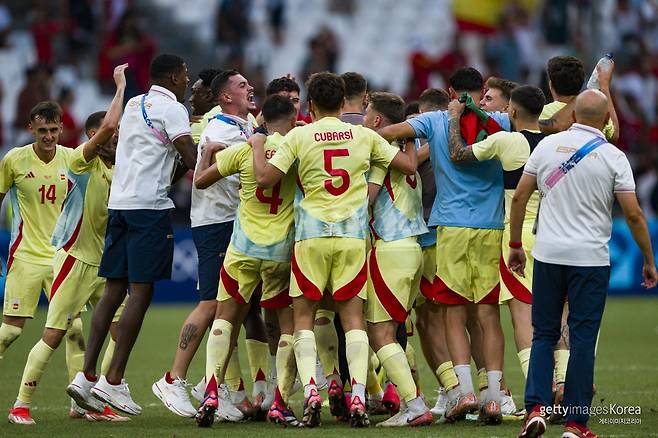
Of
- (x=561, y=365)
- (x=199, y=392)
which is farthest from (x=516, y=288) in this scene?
(x=199, y=392)

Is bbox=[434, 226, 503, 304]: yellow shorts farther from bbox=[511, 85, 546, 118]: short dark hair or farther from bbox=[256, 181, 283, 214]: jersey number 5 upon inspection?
bbox=[256, 181, 283, 214]: jersey number 5

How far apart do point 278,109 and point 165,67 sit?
4.22ft

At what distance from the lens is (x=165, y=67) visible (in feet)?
34.1

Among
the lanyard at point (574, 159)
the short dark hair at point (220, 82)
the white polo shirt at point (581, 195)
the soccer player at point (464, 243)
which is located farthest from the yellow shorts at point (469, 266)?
the short dark hair at point (220, 82)

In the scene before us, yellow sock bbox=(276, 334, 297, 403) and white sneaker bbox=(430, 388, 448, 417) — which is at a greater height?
yellow sock bbox=(276, 334, 297, 403)

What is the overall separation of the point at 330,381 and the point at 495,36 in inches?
731

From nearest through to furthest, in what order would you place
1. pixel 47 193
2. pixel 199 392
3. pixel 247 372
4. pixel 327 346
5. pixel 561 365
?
pixel 561 365 < pixel 327 346 < pixel 199 392 < pixel 47 193 < pixel 247 372

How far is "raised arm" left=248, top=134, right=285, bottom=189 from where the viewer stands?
9211 mm

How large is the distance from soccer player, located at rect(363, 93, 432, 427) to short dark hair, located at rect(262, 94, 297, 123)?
0.66m

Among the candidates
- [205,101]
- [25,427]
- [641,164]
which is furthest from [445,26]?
[25,427]

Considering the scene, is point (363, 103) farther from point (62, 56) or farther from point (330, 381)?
point (62, 56)

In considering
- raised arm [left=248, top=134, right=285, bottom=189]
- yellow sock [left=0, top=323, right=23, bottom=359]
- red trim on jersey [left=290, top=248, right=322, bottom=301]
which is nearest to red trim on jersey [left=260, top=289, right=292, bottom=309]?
red trim on jersey [left=290, top=248, right=322, bottom=301]

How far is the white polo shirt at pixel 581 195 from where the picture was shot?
26.8 ft

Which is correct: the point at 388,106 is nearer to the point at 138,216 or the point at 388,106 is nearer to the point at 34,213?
the point at 138,216
